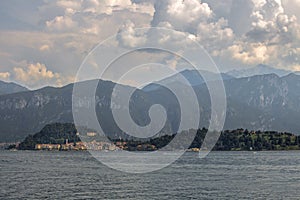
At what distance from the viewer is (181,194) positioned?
10650cm

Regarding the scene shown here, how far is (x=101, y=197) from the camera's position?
10088 centimetres

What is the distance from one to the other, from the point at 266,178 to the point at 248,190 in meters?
32.9

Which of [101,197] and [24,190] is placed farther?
[24,190]

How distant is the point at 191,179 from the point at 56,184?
1623 inches

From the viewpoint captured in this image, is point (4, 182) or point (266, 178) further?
point (266, 178)

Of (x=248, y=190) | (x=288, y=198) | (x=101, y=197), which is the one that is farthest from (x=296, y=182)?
(x=101, y=197)

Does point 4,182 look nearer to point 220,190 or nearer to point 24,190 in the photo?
point 24,190

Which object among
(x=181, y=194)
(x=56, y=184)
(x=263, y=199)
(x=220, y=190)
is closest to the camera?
(x=263, y=199)

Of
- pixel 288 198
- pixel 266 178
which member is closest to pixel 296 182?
pixel 266 178

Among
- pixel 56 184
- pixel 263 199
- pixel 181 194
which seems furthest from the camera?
pixel 56 184

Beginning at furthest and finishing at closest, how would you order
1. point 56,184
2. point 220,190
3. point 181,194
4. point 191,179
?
1. point 191,179
2. point 56,184
3. point 220,190
4. point 181,194

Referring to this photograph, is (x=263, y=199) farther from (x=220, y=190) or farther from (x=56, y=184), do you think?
(x=56, y=184)

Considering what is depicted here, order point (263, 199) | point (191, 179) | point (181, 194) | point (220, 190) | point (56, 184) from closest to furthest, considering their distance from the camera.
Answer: point (263, 199), point (181, 194), point (220, 190), point (56, 184), point (191, 179)

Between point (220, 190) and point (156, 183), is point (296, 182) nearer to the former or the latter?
point (220, 190)
